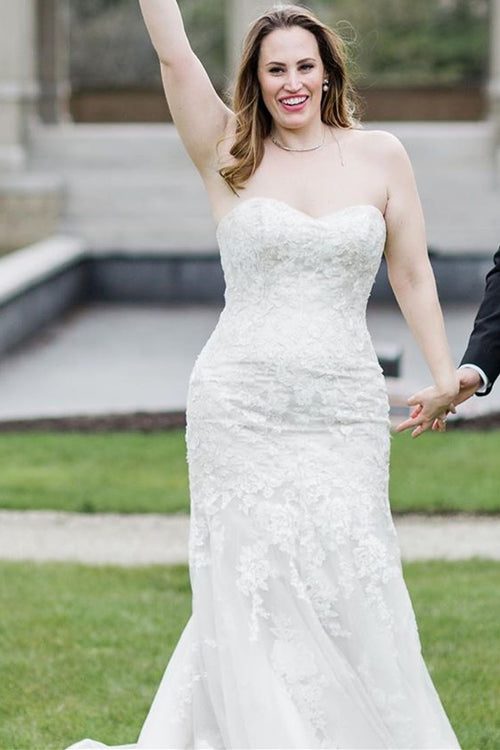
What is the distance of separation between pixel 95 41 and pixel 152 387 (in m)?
37.9

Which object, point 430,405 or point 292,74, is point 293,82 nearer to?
point 292,74

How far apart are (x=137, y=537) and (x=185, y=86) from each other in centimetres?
458

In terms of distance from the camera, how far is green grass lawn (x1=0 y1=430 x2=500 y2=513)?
954cm

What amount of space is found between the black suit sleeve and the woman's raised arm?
95cm

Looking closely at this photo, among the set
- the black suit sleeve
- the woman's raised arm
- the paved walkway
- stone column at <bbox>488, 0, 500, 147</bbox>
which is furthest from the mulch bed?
stone column at <bbox>488, 0, 500, 147</bbox>

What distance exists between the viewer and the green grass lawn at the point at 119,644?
5.70m

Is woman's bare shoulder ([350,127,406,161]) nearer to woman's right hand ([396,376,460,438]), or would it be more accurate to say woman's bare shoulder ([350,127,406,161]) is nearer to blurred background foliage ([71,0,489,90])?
woman's right hand ([396,376,460,438])

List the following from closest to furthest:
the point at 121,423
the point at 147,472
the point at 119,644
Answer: the point at 119,644 < the point at 147,472 < the point at 121,423

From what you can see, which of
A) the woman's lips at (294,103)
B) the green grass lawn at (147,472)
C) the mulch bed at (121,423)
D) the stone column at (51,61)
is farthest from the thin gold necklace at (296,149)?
the stone column at (51,61)

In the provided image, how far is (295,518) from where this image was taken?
14.3 feet

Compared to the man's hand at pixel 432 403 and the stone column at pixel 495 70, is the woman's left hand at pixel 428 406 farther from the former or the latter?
the stone column at pixel 495 70

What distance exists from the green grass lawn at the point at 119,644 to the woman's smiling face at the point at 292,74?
2.20 m

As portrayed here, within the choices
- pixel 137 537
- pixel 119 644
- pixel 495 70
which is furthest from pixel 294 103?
pixel 495 70

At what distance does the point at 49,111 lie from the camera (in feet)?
97.3
